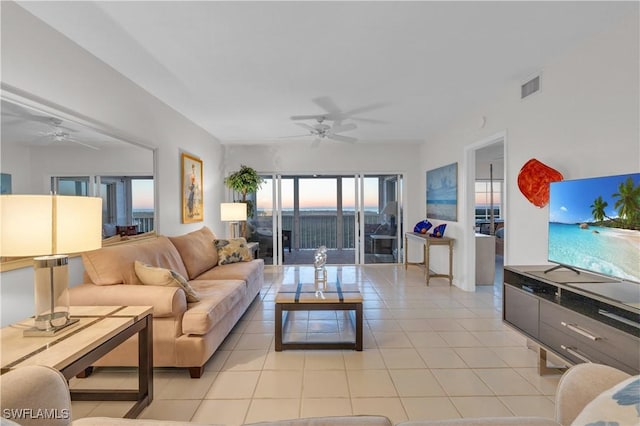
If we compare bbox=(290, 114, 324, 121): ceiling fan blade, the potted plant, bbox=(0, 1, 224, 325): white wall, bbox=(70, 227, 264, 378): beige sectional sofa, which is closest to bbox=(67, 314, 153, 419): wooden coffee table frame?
bbox=(70, 227, 264, 378): beige sectional sofa

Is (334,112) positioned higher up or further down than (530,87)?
higher up

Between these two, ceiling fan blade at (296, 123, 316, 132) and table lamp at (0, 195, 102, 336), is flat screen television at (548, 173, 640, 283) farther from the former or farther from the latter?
ceiling fan blade at (296, 123, 316, 132)

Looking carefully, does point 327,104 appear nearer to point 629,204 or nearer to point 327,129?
point 327,129

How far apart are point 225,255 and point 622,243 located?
3.90m

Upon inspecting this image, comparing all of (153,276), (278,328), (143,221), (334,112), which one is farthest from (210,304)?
(334,112)

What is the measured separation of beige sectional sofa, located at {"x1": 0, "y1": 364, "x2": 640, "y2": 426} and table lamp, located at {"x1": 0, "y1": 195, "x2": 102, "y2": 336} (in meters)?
0.60

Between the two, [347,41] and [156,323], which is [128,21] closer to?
[347,41]

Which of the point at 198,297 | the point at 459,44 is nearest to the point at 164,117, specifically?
the point at 198,297

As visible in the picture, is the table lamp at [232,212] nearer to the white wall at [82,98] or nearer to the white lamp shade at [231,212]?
the white lamp shade at [231,212]

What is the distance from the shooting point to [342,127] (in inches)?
197

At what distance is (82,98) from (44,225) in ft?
4.79

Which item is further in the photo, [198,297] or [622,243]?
[198,297]

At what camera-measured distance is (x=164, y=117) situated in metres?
3.82

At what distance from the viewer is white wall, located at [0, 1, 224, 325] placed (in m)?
1.92
